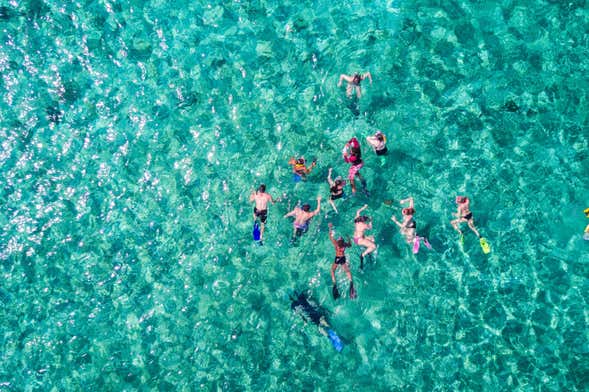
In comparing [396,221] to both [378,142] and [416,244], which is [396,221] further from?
[378,142]

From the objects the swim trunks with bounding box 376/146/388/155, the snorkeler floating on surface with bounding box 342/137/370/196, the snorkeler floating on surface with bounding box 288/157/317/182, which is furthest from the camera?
the swim trunks with bounding box 376/146/388/155

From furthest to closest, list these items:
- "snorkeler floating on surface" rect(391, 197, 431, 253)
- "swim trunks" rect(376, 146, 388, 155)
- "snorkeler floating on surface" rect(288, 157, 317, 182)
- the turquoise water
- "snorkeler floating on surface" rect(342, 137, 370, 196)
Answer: "swim trunks" rect(376, 146, 388, 155), "snorkeler floating on surface" rect(288, 157, 317, 182), "snorkeler floating on surface" rect(342, 137, 370, 196), "snorkeler floating on surface" rect(391, 197, 431, 253), the turquoise water

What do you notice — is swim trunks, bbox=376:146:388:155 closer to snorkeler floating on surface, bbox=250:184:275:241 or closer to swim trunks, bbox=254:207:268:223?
snorkeler floating on surface, bbox=250:184:275:241

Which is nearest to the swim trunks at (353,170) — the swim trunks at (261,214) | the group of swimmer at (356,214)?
the group of swimmer at (356,214)

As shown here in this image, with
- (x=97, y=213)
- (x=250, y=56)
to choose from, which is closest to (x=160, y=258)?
(x=97, y=213)

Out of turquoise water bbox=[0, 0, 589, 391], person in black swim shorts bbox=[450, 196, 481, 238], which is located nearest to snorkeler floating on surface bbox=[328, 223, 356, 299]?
turquoise water bbox=[0, 0, 589, 391]

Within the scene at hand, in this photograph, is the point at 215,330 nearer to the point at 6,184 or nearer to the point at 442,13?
the point at 6,184

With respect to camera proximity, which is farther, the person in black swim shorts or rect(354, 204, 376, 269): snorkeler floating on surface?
rect(354, 204, 376, 269): snorkeler floating on surface
